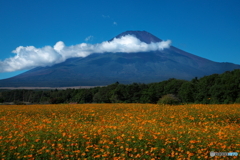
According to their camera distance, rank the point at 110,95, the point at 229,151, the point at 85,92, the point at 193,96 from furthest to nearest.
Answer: the point at 85,92 < the point at 110,95 < the point at 193,96 < the point at 229,151

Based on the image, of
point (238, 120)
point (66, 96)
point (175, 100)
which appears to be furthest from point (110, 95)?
point (238, 120)

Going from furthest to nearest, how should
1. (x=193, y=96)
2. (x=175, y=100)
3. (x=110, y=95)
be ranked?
1. (x=110, y=95)
2. (x=193, y=96)
3. (x=175, y=100)

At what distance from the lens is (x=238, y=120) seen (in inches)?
663

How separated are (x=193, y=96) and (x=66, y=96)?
193ft

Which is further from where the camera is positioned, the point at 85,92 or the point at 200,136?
the point at 85,92

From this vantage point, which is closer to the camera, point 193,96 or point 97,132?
point 97,132

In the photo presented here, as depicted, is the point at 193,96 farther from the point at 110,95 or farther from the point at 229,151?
the point at 229,151

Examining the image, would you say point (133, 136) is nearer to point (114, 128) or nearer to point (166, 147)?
point (166, 147)

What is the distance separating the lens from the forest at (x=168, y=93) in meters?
54.8

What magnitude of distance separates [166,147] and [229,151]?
7.68ft

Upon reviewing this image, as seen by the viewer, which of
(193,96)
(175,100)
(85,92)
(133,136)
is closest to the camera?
(133,136)

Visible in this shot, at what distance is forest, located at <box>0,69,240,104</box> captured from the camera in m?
54.8

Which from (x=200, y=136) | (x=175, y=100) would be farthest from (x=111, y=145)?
(x=175, y=100)

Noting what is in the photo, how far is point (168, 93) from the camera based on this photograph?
76438mm
